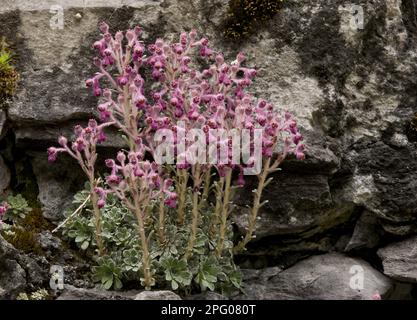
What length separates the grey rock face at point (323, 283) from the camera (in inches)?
241

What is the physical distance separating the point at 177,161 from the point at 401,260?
236cm

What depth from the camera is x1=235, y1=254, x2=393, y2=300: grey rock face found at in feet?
20.1

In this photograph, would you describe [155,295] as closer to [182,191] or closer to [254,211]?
[182,191]

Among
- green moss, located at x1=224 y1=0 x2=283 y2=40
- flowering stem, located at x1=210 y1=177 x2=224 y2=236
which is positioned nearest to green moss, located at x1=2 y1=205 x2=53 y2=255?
flowering stem, located at x1=210 y1=177 x2=224 y2=236

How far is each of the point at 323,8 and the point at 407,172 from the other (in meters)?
1.70

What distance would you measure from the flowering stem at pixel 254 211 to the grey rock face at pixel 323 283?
0.36 metres

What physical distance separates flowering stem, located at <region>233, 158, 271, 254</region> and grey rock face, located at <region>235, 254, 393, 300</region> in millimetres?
363

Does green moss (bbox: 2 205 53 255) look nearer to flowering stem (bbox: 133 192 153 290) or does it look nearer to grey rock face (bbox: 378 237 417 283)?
flowering stem (bbox: 133 192 153 290)

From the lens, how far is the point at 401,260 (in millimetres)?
6266
